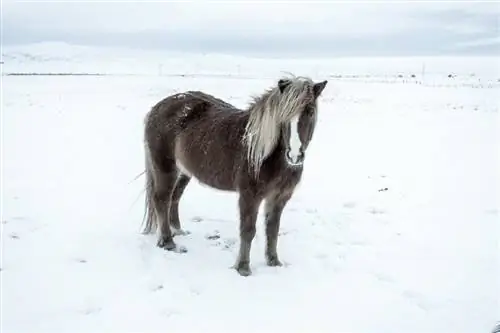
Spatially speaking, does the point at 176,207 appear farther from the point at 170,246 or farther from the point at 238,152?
the point at 238,152

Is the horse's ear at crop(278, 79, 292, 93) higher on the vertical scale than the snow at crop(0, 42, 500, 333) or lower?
higher

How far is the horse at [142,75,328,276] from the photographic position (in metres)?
4.22

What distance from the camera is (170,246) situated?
17.4 ft

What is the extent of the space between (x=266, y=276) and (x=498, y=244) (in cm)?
266

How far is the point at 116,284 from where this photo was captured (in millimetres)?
4395

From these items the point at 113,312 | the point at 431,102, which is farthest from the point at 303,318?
the point at 431,102

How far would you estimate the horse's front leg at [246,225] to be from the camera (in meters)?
4.61

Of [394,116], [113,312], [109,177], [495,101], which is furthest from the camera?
[495,101]

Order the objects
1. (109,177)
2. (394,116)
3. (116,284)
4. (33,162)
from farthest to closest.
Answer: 1. (394,116)
2. (33,162)
3. (109,177)
4. (116,284)

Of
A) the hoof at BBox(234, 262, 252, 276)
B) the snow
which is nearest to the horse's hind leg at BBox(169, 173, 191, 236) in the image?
the snow

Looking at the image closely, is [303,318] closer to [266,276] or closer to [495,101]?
[266,276]

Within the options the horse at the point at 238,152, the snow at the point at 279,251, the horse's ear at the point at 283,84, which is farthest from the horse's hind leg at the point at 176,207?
the horse's ear at the point at 283,84

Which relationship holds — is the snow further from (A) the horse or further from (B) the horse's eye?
(B) the horse's eye

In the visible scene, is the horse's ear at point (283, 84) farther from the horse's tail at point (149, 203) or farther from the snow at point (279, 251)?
the horse's tail at point (149, 203)
